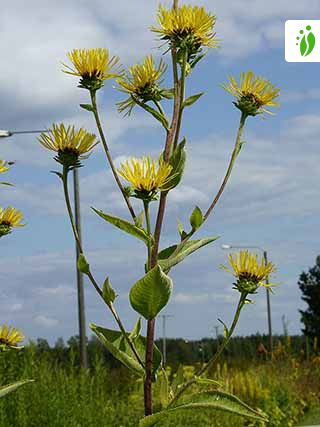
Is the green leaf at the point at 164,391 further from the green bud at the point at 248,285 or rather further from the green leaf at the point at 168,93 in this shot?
the green leaf at the point at 168,93

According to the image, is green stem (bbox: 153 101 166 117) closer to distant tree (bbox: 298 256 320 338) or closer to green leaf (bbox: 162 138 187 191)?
green leaf (bbox: 162 138 187 191)

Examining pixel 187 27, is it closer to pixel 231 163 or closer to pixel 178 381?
pixel 231 163

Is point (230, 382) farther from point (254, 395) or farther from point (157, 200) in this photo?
point (157, 200)

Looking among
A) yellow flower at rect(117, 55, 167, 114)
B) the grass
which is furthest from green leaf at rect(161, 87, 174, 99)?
the grass

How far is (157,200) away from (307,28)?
4561 mm

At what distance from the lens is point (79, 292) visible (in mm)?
15766

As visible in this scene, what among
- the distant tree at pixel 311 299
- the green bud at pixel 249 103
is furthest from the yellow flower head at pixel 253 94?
the distant tree at pixel 311 299

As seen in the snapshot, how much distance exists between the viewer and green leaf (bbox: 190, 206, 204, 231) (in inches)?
110

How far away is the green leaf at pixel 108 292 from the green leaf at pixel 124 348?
159 millimetres

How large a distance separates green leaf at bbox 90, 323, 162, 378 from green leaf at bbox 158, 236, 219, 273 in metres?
0.28

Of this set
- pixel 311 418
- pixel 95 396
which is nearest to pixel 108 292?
pixel 95 396

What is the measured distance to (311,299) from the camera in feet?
157

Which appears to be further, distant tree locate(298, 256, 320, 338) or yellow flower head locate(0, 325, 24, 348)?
distant tree locate(298, 256, 320, 338)

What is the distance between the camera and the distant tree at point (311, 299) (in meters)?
46.2
